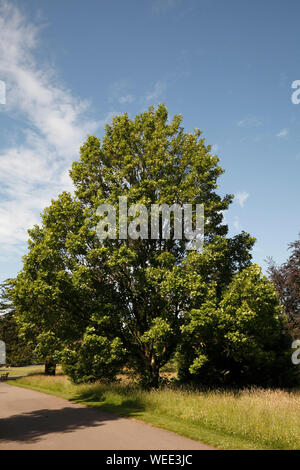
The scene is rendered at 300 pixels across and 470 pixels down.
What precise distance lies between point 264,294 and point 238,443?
740 cm

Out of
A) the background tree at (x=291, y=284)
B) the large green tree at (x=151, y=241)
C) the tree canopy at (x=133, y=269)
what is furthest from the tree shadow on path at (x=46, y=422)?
the background tree at (x=291, y=284)

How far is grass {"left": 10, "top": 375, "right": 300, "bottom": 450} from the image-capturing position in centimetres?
882

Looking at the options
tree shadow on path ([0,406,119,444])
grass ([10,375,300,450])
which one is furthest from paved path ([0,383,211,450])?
grass ([10,375,300,450])

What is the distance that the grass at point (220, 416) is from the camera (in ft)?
28.9

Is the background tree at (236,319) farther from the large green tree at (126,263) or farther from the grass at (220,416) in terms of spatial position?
the grass at (220,416)

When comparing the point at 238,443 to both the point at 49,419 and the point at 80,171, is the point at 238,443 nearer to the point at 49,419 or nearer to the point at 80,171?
the point at 49,419

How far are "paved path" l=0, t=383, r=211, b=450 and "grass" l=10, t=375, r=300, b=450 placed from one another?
72cm

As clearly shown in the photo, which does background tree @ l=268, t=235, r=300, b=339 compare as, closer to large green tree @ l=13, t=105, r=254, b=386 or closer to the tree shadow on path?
large green tree @ l=13, t=105, r=254, b=386

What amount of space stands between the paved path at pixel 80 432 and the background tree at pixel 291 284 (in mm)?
21546
